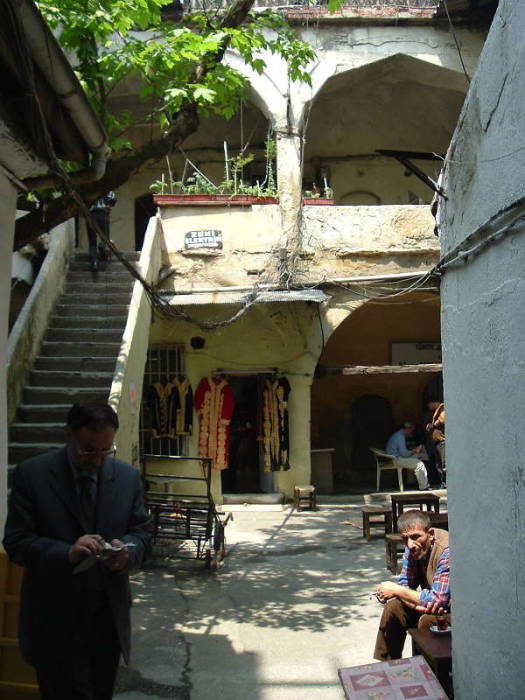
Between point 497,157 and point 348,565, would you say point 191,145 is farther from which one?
point 497,157

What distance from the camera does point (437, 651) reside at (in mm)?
4105

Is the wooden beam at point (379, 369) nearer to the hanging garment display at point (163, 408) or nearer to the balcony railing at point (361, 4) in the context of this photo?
the hanging garment display at point (163, 408)

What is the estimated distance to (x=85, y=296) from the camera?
10.9m

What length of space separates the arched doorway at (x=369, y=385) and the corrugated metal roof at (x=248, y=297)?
4.43 metres

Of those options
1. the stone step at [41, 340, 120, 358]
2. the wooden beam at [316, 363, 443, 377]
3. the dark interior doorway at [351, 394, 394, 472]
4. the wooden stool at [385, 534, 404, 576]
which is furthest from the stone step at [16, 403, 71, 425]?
the dark interior doorway at [351, 394, 394, 472]

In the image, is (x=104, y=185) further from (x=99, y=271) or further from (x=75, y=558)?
(x=99, y=271)

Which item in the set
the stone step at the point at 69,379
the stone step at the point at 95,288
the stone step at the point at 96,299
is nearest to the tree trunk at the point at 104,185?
the stone step at the point at 69,379

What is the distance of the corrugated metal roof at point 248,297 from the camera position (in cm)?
1154

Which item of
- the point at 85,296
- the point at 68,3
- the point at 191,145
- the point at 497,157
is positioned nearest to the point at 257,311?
the point at 85,296

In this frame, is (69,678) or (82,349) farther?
(82,349)

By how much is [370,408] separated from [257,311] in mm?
5016

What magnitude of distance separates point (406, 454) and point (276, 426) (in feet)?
9.88

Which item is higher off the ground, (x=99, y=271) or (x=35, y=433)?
(x=99, y=271)

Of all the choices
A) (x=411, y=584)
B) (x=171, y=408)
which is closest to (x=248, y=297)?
(x=171, y=408)
